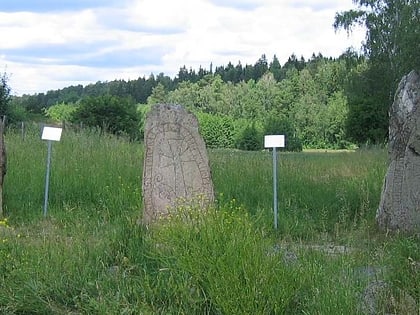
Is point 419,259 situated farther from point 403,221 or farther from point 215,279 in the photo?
point 403,221

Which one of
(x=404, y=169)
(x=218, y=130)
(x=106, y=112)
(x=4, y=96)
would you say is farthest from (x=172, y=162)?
(x=218, y=130)

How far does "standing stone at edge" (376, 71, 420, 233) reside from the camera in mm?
7652

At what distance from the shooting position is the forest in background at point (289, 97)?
106ft

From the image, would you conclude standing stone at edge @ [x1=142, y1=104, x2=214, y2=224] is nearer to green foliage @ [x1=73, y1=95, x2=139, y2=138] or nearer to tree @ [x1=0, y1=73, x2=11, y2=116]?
tree @ [x1=0, y1=73, x2=11, y2=116]

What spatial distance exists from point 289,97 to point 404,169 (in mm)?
62672

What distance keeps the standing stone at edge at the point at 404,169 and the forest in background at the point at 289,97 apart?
932cm

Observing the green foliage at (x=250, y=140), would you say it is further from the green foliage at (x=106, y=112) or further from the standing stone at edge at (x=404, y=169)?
the standing stone at edge at (x=404, y=169)

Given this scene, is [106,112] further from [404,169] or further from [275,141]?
[404,169]

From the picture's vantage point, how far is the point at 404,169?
7.72 m

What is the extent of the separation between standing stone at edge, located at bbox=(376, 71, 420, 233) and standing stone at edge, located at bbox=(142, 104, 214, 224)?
6.97 feet

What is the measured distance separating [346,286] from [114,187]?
235 inches

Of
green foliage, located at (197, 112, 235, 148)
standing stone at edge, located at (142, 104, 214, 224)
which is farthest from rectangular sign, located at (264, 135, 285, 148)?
green foliage, located at (197, 112, 235, 148)

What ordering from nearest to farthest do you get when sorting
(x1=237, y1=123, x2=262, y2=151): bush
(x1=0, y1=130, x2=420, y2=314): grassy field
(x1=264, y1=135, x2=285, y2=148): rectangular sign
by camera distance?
1. (x1=0, y1=130, x2=420, y2=314): grassy field
2. (x1=264, y1=135, x2=285, y2=148): rectangular sign
3. (x1=237, y1=123, x2=262, y2=151): bush

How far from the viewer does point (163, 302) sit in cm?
448
